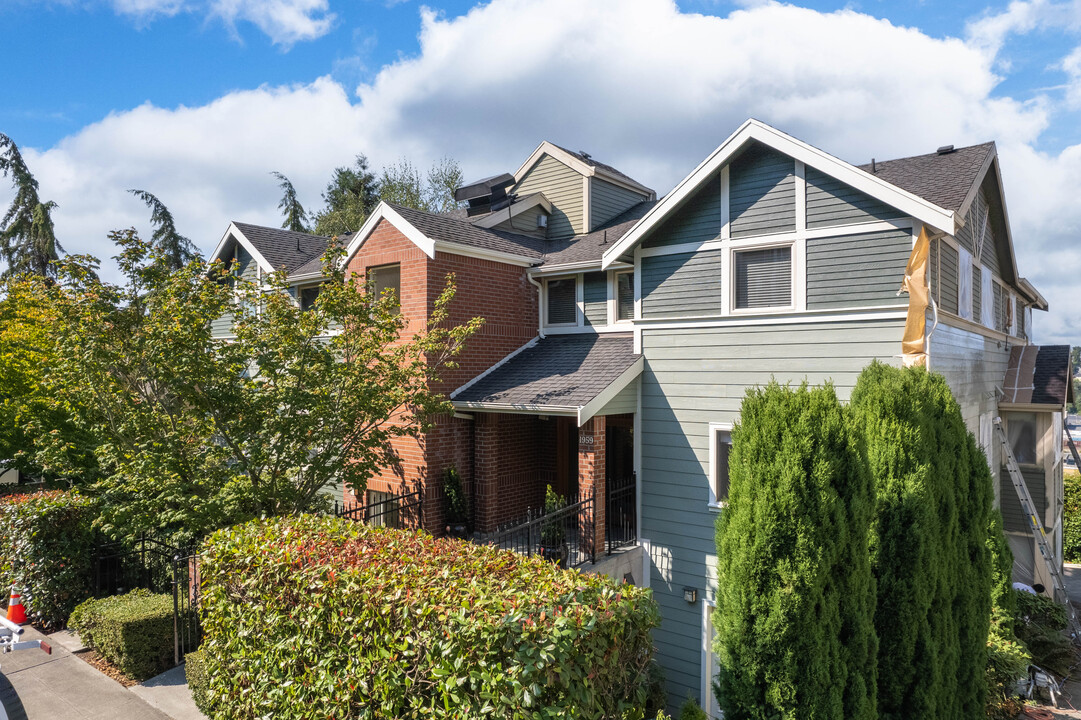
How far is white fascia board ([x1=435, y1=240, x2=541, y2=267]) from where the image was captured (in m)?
12.6

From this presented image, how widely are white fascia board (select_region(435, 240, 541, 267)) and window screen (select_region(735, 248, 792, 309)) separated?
4956mm

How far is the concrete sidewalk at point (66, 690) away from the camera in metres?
7.33

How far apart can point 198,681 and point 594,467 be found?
21.2ft

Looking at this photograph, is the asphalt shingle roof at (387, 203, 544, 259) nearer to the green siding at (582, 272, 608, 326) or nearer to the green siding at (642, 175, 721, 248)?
the green siding at (582, 272, 608, 326)

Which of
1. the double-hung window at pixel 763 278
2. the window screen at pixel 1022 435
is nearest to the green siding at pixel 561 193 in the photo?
the double-hung window at pixel 763 278

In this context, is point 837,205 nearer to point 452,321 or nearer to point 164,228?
point 452,321

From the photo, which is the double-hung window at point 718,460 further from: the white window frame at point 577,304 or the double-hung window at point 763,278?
the white window frame at point 577,304

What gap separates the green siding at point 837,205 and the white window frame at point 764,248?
51 cm

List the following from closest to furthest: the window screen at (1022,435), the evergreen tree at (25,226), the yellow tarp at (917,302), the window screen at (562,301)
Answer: the yellow tarp at (917,302) → the window screen at (562,301) → the window screen at (1022,435) → the evergreen tree at (25,226)

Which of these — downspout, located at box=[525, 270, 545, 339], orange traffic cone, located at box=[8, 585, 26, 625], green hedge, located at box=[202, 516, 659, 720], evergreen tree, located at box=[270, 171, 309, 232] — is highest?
evergreen tree, located at box=[270, 171, 309, 232]

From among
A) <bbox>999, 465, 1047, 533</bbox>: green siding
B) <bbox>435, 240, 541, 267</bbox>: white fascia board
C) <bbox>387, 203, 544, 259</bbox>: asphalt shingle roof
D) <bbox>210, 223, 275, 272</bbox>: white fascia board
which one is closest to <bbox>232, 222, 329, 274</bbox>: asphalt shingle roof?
<bbox>210, 223, 275, 272</bbox>: white fascia board

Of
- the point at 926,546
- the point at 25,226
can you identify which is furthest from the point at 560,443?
the point at 25,226

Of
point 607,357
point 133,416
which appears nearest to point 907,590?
point 607,357

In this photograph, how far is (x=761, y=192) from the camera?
10688 millimetres
